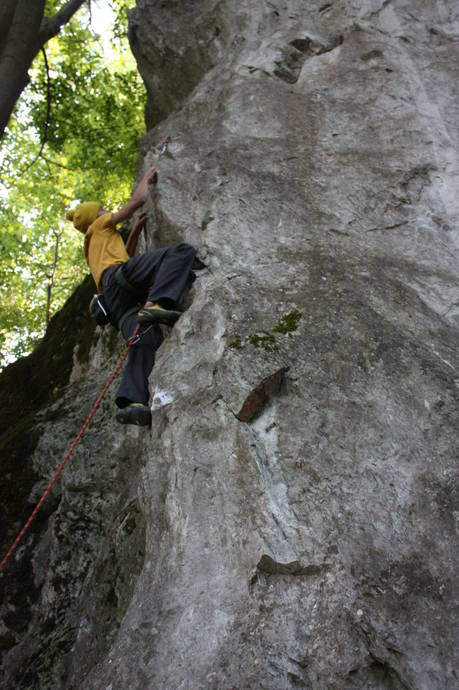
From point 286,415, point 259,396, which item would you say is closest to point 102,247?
point 259,396

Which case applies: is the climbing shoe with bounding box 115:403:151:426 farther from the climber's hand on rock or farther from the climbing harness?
the climbing harness

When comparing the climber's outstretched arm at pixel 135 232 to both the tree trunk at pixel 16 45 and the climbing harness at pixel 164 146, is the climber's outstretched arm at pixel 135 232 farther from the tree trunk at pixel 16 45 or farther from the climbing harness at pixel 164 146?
the tree trunk at pixel 16 45

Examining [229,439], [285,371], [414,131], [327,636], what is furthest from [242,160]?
[327,636]

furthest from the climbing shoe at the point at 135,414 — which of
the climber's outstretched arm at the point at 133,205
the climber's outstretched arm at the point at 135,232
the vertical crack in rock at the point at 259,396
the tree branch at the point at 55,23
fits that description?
the tree branch at the point at 55,23

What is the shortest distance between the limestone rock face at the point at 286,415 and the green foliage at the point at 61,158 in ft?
22.1

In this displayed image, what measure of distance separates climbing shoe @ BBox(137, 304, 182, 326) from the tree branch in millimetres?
5507

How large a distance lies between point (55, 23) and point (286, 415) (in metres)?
7.88

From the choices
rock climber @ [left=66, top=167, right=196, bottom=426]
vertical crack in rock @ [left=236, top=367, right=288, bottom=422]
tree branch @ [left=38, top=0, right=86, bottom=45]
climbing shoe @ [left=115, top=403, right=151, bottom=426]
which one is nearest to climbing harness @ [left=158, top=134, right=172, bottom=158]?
rock climber @ [left=66, top=167, right=196, bottom=426]

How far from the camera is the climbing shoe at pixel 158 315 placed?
5.01m

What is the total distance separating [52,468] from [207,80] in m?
4.89

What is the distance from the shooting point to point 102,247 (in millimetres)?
6047

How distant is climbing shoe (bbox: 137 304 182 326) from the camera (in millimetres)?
5008

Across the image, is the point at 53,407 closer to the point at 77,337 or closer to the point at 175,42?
the point at 77,337

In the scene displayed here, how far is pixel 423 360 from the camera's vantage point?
4246 mm
